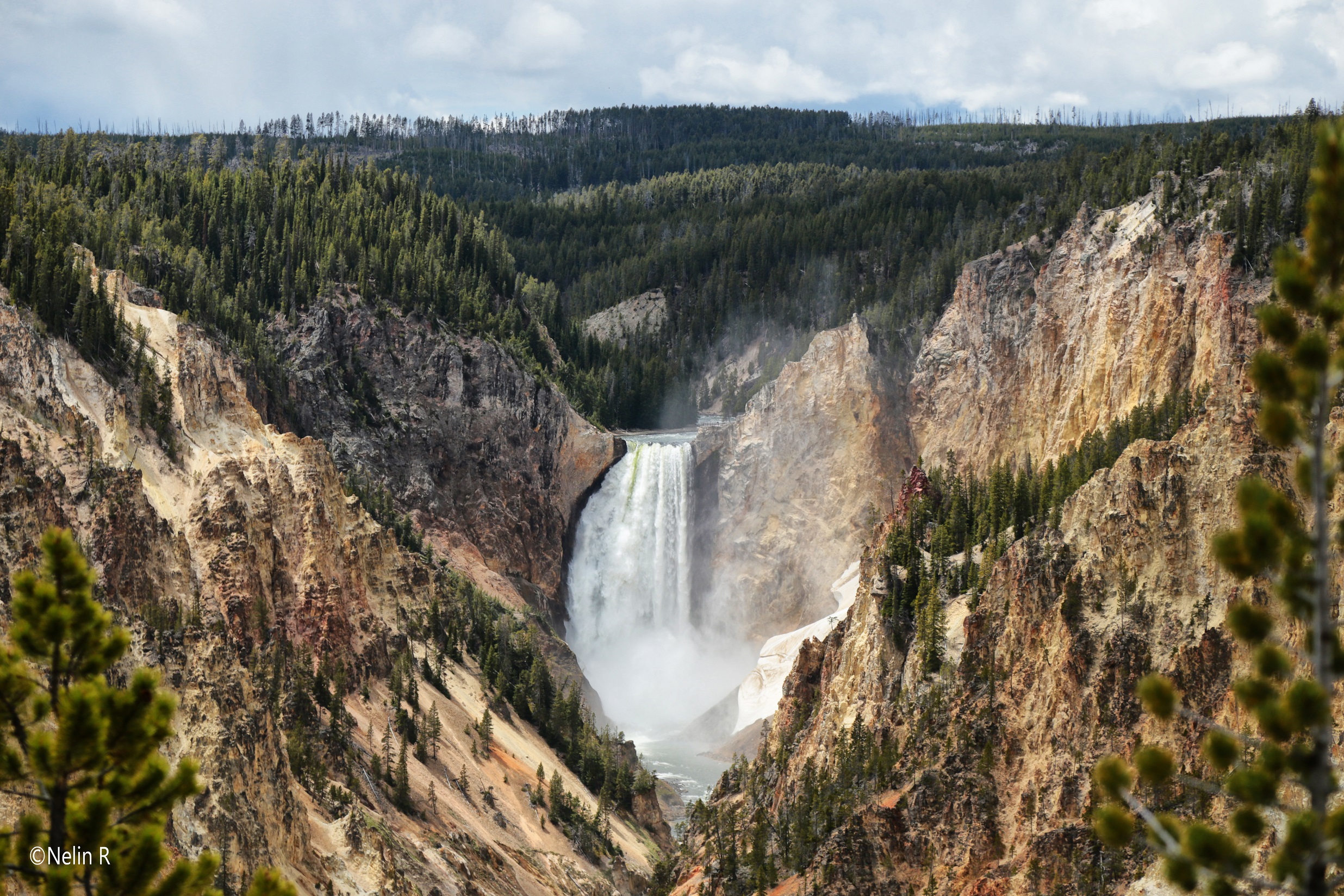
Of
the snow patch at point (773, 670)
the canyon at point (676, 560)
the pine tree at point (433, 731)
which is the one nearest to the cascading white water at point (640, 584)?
the canyon at point (676, 560)

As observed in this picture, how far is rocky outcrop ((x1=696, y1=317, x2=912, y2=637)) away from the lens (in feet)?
348

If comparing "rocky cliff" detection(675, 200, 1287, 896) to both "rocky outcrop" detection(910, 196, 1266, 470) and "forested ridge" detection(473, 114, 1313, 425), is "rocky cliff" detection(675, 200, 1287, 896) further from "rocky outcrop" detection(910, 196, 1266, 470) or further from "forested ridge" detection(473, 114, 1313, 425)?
"forested ridge" detection(473, 114, 1313, 425)

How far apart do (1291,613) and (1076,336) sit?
75.2 metres

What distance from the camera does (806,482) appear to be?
10862 centimetres

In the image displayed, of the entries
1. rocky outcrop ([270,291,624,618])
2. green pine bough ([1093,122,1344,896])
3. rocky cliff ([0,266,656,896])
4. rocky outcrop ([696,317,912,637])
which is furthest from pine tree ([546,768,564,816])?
green pine bough ([1093,122,1344,896])

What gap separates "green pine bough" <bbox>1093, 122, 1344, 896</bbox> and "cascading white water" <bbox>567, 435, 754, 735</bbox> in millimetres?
95101

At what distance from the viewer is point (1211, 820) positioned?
34812mm

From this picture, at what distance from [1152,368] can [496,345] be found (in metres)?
60.7

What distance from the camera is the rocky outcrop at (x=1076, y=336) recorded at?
71.8 meters

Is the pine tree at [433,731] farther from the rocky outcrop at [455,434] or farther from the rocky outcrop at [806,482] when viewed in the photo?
the rocky outcrop at [806,482]

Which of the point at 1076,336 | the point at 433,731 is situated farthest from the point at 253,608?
the point at 1076,336

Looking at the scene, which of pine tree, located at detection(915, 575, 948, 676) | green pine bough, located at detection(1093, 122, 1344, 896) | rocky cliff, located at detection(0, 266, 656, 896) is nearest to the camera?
green pine bough, located at detection(1093, 122, 1344, 896)

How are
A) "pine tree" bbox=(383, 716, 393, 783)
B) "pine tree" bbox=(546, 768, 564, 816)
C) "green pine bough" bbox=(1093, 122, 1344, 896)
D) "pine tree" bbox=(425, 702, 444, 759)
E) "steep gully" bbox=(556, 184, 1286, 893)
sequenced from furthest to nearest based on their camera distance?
"pine tree" bbox=(546, 768, 564, 816), "pine tree" bbox=(425, 702, 444, 759), "pine tree" bbox=(383, 716, 393, 783), "steep gully" bbox=(556, 184, 1286, 893), "green pine bough" bbox=(1093, 122, 1344, 896)

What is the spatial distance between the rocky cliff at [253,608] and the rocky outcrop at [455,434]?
23004 mm
